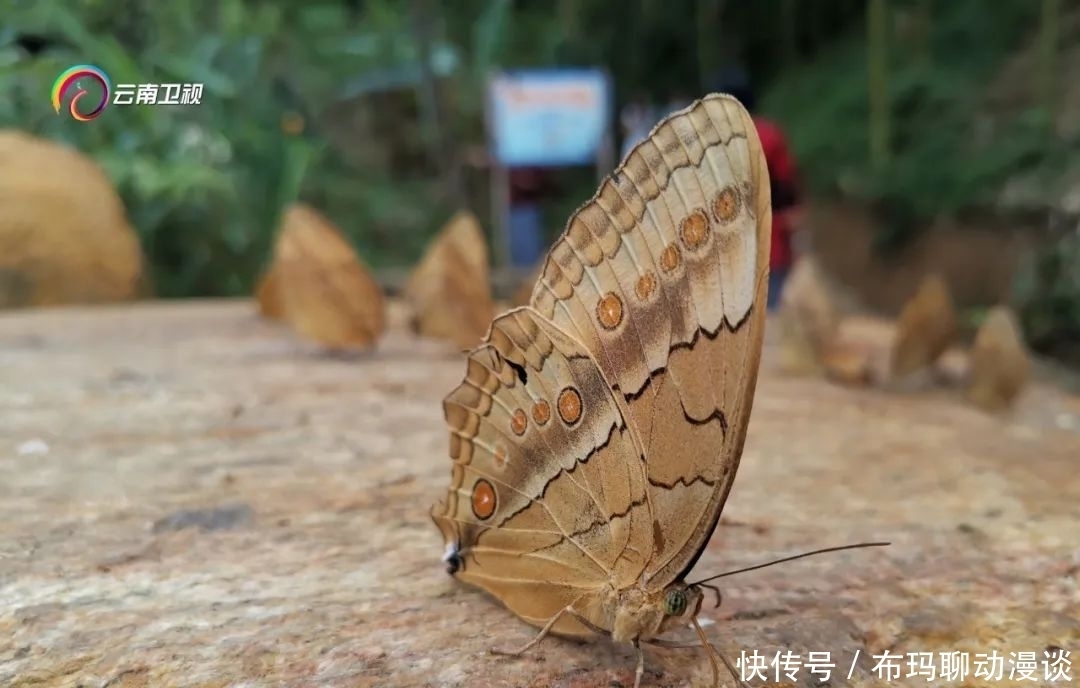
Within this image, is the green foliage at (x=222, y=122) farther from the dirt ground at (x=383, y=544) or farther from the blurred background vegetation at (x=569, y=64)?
the dirt ground at (x=383, y=544)

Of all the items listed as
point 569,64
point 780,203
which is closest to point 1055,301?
point 780,203

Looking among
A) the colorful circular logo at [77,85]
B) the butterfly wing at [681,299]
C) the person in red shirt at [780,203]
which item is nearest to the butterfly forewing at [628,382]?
the butterfly wing at [681,299]

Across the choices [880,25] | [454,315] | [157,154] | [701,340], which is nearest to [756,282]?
[701,340]

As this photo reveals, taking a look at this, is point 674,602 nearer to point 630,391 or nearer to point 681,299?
point 630,391

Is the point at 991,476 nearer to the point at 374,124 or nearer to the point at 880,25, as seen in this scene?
the point at 880,25

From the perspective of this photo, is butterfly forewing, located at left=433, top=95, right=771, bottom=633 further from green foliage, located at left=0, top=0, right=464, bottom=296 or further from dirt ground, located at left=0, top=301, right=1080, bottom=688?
green foliage, located at left=0, top=0, right=464, bottom=296
